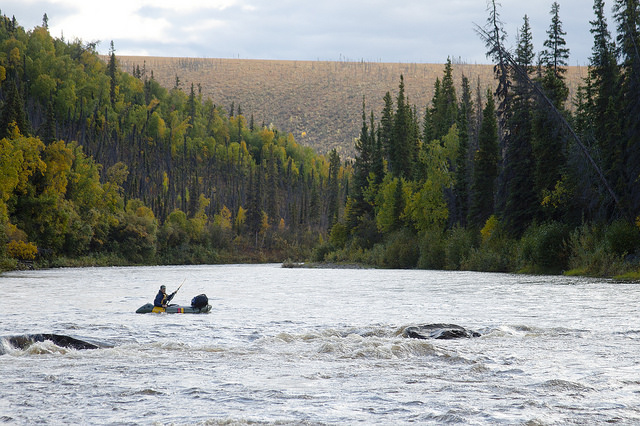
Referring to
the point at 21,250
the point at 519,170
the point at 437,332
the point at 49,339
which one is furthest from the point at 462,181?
the point at 49,339

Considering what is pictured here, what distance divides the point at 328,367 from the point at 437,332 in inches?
196

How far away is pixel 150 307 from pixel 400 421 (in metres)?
17.8

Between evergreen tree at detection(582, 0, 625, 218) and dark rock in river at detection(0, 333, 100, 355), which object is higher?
evergreen tree at detection(582, 0, 625, 218)

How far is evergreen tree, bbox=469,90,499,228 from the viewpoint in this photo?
6769 cm

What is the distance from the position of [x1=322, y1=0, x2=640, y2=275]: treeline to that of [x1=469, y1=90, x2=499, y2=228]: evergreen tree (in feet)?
0.32

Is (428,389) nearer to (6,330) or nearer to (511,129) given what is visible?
(6,330)

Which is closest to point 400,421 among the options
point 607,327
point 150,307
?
point 607,327

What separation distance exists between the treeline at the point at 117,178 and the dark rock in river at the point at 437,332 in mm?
47771

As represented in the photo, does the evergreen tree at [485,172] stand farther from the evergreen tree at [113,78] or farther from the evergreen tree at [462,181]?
the evergreen tree at [113,78]

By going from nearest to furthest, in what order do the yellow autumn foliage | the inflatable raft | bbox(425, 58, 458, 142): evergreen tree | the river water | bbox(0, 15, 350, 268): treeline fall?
1. the river water
2. the inflatable raft
3. the yellow autumn foliage
4. bbox(0, 15, 350, 268): treeline
5. bbox(425, 58, 458, 142): evergreen tree

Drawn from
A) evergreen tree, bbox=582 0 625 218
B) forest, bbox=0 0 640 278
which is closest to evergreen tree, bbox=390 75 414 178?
forest, bbox=0 0 640 278

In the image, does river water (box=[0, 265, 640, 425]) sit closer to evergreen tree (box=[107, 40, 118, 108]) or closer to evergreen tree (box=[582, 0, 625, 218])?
evergreen tree (box=[582, 0, 625, 218])

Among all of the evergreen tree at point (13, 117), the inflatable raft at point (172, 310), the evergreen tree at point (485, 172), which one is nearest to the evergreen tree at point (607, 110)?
the evergreen tree at point (485, 172)

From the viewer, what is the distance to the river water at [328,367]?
33.3 feet
